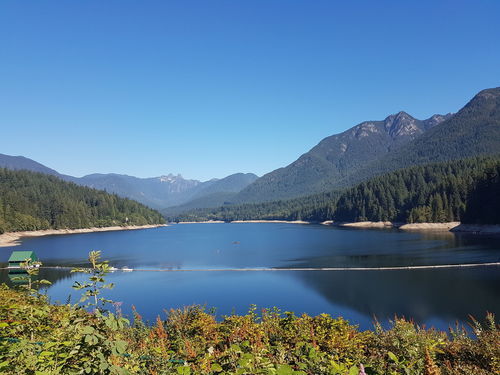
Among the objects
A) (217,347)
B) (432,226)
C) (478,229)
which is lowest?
(478,229)

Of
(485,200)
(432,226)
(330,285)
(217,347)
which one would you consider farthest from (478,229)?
(217,347)


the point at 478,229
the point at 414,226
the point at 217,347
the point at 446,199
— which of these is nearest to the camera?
the point at 217,347

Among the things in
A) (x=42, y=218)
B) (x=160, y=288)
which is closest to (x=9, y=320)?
(x=160, y=288)

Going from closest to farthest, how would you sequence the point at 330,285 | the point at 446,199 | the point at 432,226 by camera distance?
the point at 330,285
the point at 432,226
the point at 446,199

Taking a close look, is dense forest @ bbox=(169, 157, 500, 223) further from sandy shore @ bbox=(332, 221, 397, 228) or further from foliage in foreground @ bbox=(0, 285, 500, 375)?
foliage in foreground @ bbox=(0, 285, 500, 375)

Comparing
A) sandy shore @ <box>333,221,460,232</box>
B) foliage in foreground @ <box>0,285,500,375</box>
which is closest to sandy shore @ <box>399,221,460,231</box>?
sandy shore @ <box>333,221,460,232</box>

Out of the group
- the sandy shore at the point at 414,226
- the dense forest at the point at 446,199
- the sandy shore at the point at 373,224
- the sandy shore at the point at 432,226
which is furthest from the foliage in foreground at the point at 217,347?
the sandy shore at the point at 373,224

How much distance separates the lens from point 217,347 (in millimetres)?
9797

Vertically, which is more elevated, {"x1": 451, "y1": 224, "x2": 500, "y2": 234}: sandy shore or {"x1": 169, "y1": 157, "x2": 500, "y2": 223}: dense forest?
{"x1": 169, "y1": 157, "x2": 500, "y2": 223}: dense forest

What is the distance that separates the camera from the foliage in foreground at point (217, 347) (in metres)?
5.07

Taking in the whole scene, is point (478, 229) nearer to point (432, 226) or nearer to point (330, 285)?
point (432, 226)

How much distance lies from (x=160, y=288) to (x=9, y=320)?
1946 inches

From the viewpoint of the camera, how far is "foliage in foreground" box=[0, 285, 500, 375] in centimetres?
507

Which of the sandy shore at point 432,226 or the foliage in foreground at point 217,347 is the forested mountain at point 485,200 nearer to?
the sandy shore at point 432,226
